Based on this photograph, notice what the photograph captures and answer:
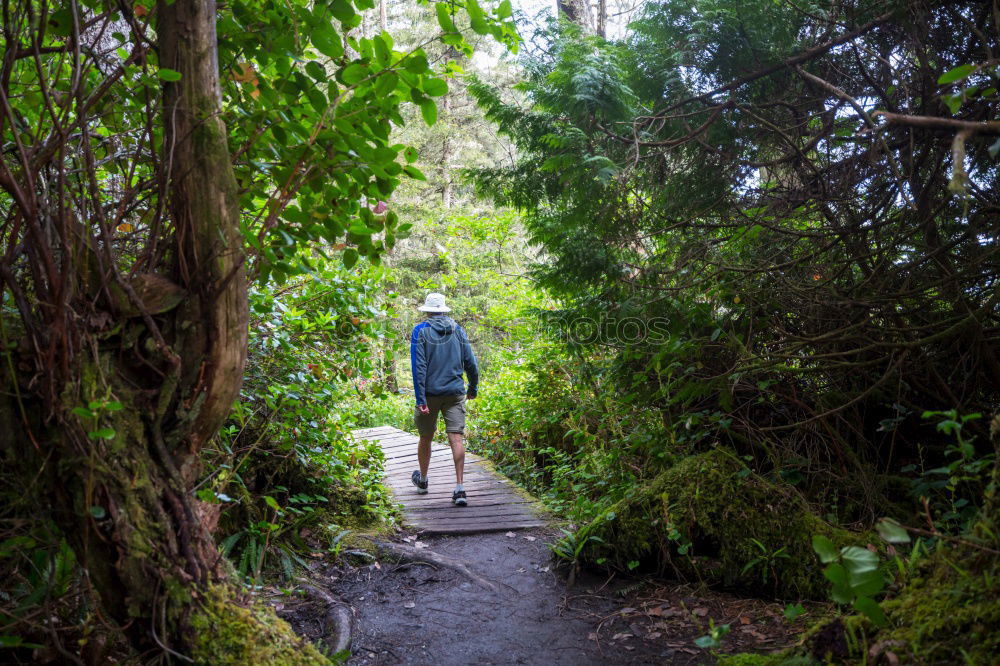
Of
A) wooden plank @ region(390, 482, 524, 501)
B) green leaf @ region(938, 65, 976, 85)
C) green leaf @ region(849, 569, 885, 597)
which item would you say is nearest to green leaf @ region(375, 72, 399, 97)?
green leaf @ region(938, 65, 976, 85)

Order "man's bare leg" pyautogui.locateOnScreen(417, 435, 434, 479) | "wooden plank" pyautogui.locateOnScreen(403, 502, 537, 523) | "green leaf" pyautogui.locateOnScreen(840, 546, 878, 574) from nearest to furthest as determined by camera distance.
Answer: "green leaf" pyautogui.locateOnScreen(840, 546, 878, 574) < "wooden plank" pyautogui.locateOnScreen(403, 502, 537, 523) < "man's bare leg" pyautogui.locateOnScreen(417, 435, 434, 479)

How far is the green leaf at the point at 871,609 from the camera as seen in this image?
1.94 m

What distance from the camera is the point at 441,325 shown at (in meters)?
7.91

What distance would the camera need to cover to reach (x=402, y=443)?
38.6ft

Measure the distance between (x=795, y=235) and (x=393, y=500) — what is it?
565cm

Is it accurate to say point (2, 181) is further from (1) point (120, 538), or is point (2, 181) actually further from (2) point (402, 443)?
(2) point (402, 443)

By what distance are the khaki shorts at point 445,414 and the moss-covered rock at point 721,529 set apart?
307 cm

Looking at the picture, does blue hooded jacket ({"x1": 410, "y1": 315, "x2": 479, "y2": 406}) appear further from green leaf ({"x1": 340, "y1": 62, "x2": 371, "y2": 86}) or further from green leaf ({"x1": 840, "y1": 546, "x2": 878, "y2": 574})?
green leaf ({"x1": 840, "y1": 546, "x2": 878, "y2": 574})

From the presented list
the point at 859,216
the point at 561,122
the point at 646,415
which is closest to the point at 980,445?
the point at 859,216

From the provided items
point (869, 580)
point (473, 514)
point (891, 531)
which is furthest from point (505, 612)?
point (891, 531)

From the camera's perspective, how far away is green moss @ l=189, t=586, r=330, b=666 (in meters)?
2.28

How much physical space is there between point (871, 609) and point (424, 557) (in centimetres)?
446

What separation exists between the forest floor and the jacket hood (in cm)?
297

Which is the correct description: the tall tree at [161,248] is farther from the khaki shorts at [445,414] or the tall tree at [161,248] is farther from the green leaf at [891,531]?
the khaki shorts at [445,414]
